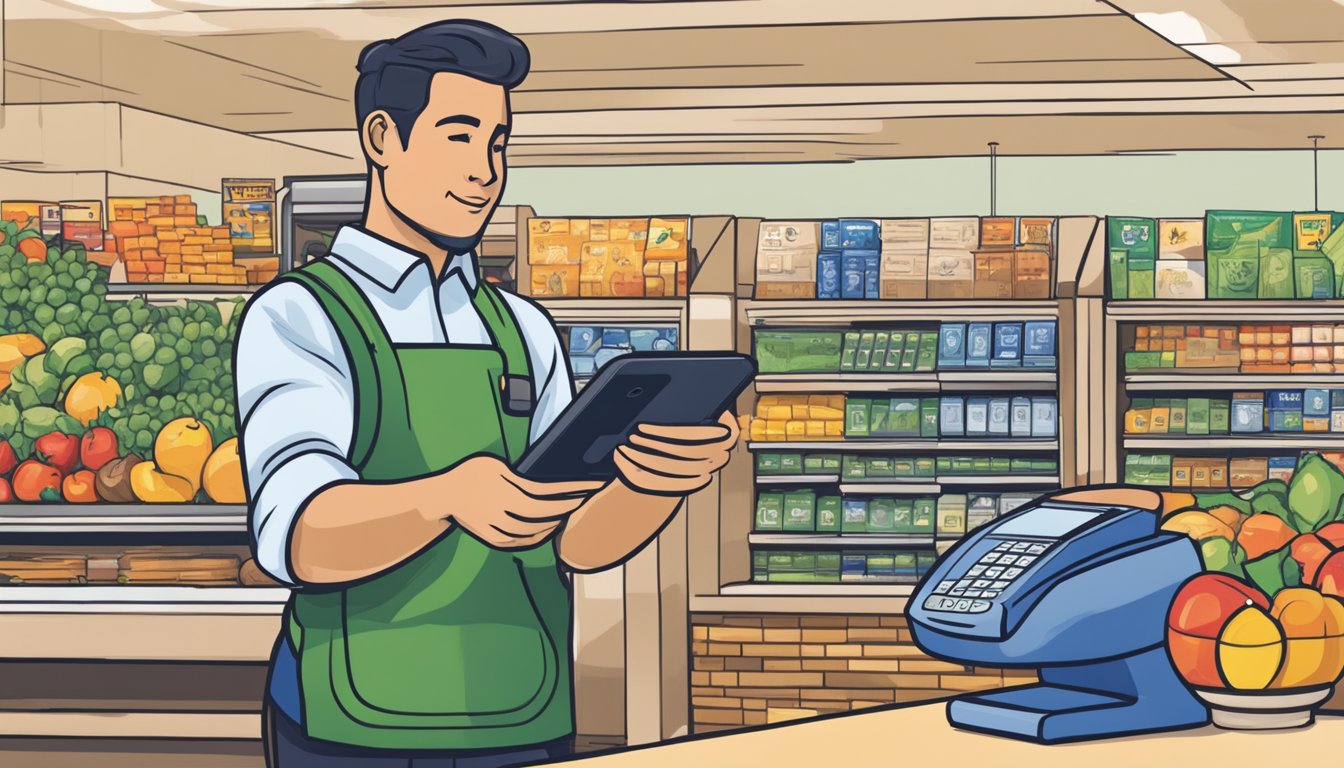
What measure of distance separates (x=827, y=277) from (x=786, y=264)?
0.16m

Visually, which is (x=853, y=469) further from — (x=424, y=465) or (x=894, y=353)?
(x=424, y=465)

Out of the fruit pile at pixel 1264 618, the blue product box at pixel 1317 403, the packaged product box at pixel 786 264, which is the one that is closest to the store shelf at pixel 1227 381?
the blue product box at pixel 1317 403

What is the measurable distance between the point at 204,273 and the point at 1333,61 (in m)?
5.98

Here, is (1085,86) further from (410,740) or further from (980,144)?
(410,740)

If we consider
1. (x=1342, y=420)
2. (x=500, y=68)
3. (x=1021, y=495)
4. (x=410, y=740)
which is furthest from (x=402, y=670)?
(x=1342, y=420)

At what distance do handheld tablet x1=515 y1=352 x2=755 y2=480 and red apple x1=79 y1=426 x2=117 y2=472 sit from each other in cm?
270

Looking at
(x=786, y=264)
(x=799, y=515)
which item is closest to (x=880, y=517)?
(x=799, y=515)

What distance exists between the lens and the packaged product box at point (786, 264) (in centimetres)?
488

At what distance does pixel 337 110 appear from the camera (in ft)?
28.1

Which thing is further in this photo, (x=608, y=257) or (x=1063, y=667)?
(x=608, y=257)

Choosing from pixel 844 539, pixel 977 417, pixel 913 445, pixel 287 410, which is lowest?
pixel 844 539

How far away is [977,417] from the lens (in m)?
4.91

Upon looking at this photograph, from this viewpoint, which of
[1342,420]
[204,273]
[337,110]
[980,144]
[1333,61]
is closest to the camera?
[204,273]

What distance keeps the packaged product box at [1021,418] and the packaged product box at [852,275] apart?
0.70 metres
